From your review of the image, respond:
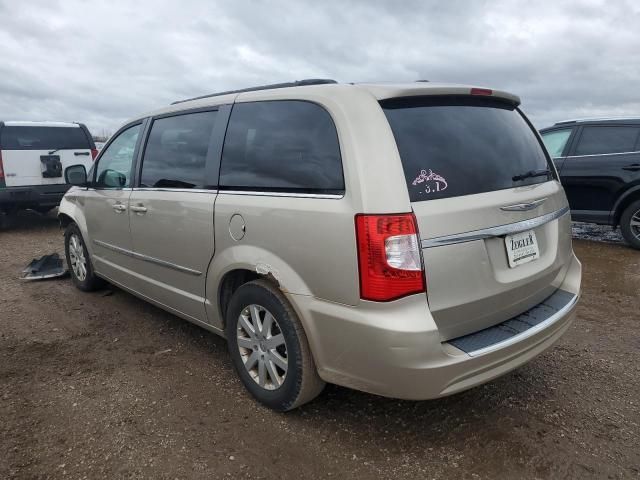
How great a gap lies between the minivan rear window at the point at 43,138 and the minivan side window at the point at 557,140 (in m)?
7.90

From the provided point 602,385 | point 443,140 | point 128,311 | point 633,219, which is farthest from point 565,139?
point 128,311

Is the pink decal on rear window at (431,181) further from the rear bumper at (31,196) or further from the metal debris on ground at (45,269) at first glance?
the rear bumper at (31,196)

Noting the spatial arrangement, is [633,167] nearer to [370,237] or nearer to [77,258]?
[370,237]

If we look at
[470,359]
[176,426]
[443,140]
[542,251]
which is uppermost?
[443,140]

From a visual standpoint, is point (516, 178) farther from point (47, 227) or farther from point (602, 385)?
point (47, 227)

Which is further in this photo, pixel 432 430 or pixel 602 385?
pixel 602 385

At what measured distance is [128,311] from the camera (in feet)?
14.7

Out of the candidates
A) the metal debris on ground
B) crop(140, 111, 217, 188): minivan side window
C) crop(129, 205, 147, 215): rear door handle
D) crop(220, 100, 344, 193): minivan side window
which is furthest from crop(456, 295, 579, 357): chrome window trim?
the metal debris on ground

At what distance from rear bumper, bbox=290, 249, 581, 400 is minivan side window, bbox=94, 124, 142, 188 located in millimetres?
2191

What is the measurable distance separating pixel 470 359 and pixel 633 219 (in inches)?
228

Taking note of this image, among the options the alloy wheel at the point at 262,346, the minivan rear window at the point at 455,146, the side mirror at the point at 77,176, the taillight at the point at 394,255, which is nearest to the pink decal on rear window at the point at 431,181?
the minivan rear window at the point at 455,146

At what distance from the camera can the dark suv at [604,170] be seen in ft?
22.0

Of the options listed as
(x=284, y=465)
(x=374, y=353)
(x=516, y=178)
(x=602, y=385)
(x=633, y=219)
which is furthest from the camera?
(x=633, y=219)

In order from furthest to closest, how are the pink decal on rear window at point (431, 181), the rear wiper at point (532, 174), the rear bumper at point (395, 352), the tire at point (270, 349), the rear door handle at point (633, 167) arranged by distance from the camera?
the rear door handle at point (633, 167), the rear wiper at point (532, 174), the tire at point (270, 349), the pink decal on rear window at point (431, 181), the rear bumper at point (395, 352)
